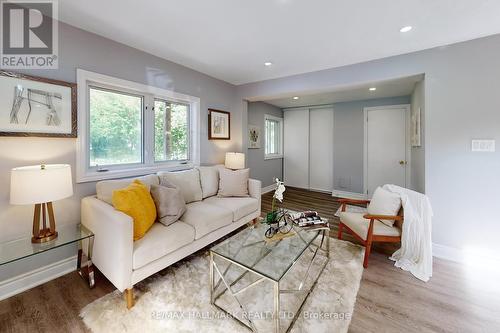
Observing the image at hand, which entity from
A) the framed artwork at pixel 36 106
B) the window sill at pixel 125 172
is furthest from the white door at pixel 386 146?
the framed artwork at pixel 36 106

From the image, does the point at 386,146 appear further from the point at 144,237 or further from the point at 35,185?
the point at 35,185

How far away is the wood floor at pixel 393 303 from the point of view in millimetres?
1487

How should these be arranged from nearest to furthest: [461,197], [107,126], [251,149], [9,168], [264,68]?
[9,168]
[461,197]
[107,126]
[264,68]
[251,149]

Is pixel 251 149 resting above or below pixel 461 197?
above

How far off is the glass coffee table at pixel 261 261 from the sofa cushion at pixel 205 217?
0.37m

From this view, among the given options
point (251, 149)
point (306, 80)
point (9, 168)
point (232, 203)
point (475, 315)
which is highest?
point (306, 80)

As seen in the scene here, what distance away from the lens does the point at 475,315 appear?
159 cm

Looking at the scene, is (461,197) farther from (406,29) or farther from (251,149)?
(251,149)

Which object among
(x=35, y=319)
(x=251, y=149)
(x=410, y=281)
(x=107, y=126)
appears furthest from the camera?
(x=251, y=149)

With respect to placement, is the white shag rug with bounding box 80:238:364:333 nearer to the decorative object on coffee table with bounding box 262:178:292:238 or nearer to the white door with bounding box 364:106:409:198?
the decorative object on coffee table with bounding box 262:178:292:238

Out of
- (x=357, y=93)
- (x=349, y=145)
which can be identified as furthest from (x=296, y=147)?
(x=357, y=93)

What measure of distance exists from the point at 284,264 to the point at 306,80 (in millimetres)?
2848

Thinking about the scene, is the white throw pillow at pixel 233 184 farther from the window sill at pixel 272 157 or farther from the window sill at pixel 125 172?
the window sill at pixel 272 157

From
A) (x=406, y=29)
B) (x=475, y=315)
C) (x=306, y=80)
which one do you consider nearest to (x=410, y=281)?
(x=475, y=315)
